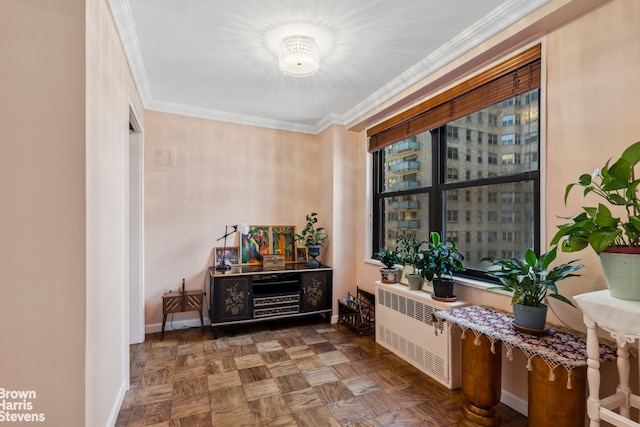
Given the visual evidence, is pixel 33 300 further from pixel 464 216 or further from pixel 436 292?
pixel 464 216

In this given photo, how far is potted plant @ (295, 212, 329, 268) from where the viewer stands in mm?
3877

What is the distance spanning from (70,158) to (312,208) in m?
3.21

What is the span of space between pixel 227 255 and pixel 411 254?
2.26 meters

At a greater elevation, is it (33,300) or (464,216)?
(464,216)

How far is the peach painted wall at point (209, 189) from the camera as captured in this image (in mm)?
3533

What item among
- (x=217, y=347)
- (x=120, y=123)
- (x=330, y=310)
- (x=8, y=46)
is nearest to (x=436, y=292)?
(x=330, y=310)

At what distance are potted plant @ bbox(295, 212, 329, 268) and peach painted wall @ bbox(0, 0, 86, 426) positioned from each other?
2.73m

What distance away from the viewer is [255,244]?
156 inches

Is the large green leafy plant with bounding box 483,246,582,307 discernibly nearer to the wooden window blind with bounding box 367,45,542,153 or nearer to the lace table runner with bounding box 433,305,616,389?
the lace table runner with bounding box 433,305,616,389

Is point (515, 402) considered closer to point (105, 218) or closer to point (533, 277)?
point (533, 277)

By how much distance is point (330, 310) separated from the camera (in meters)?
3.82

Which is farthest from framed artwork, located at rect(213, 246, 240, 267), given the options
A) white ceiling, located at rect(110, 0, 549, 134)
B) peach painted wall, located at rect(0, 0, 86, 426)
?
peach painted wall, located at rect(0, 0, 86, 426)

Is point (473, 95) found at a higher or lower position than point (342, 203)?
higher

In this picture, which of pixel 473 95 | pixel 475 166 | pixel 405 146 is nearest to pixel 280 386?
pixel 475 166
